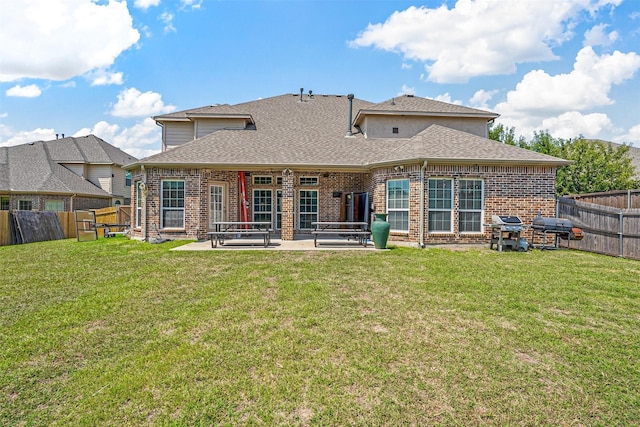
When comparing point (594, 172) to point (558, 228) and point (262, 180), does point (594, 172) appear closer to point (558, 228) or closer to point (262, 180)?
point (558, 228)

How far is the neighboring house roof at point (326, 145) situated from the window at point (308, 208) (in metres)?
1.94

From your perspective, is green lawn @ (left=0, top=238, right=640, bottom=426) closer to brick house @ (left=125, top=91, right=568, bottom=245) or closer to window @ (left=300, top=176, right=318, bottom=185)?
brick house @ (left=125, top=91, right=568, bottom=245)

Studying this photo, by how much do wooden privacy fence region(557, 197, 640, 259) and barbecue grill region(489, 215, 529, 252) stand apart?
6.50ft

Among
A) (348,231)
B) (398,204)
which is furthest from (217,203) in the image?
(398,204)

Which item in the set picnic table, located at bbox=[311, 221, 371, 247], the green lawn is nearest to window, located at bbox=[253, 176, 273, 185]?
picnic table, located at bbox=[311, 221, 371, 247]

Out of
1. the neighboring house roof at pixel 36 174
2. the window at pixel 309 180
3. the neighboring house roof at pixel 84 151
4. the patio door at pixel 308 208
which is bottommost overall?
the patio door at pixel 308 208

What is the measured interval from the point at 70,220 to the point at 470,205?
18365 millimetres

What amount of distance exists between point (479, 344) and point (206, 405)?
311 centimetres

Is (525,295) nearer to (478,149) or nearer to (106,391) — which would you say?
(106,391)

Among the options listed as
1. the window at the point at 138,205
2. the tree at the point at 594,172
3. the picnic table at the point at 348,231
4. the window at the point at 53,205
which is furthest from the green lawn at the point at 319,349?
the window at the point at 53,205

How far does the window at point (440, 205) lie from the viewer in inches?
468

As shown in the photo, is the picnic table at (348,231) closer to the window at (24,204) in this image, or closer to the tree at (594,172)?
the tree at (594,172)

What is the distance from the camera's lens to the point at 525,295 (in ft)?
20.0

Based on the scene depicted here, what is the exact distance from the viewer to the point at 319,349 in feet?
13.2
